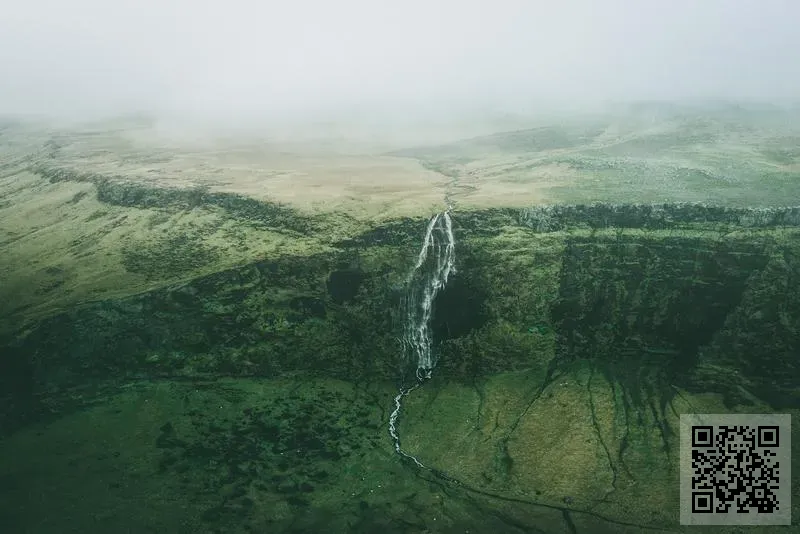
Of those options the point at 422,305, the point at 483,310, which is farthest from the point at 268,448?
the point at 483,310

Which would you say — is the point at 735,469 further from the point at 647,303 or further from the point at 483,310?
the point at 483,310

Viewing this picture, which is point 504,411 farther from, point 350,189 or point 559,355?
point 350,189

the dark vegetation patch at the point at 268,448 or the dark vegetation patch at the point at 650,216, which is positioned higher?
the dark vegetation patch at the point at 650,216

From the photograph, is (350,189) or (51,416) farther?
(350,189)

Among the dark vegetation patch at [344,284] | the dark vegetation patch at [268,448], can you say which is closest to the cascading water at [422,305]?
the dark vegetation patch at [344,284]

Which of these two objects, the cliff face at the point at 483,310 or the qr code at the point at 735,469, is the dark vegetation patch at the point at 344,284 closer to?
the cliff face at the point at 483,310

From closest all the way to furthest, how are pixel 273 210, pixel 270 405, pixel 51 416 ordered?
pixel 51 416, pixel 270 405, pixel 273 210

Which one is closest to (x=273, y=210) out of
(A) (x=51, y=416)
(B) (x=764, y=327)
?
(A) (x=51, y=416)
